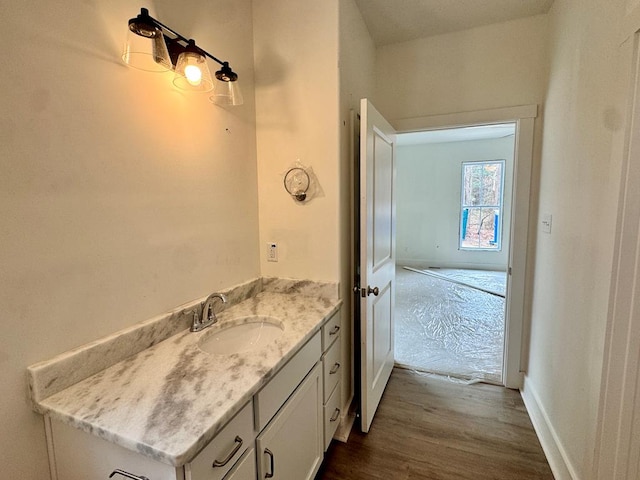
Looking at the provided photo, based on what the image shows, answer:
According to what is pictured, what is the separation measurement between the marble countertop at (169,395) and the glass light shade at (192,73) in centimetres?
107

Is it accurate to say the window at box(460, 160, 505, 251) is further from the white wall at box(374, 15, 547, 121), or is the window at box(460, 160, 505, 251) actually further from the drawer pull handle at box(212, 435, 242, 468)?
the drawer pull handle at box(212, 435, 242, 468)

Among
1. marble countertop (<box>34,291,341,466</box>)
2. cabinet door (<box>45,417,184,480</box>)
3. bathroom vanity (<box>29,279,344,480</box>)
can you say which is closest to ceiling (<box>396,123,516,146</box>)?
bathroom vanity (<box>29,279,344,480</box>)

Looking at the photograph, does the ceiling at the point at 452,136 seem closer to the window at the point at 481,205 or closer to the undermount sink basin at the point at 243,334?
the window at the point at 481,205

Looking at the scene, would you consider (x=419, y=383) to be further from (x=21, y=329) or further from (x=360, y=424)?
(x=21, y=329)

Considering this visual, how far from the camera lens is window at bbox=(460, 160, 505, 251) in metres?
6.32

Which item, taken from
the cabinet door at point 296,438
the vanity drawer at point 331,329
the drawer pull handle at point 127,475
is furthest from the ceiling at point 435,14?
the drawer pull handle at point 127,475

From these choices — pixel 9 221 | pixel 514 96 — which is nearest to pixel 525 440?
pixel 514 96

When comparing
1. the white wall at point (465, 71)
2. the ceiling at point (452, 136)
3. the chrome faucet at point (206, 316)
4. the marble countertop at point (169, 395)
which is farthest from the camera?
the ceiling at point (452, 136)

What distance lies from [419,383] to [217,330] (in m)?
1.76

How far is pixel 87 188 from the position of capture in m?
0.98

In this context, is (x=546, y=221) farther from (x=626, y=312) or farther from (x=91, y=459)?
(x=91, y=459)

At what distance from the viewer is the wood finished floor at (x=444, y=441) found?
1.59 meters

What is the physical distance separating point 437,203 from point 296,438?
21.0ft

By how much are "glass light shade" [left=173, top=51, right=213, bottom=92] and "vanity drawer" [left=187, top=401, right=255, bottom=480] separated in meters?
1.25
